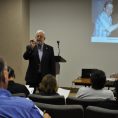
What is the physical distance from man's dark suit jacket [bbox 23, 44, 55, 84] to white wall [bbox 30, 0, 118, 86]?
2828 mm

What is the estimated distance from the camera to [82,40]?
788 centimetres

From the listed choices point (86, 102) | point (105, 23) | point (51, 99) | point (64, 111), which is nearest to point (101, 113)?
point (64, 111)

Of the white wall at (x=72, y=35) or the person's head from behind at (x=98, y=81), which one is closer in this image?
the person's head from behind at (x=98, y=81)

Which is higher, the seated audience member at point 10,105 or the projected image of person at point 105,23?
the projected image of person at point 105,23

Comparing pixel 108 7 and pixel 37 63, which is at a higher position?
pixel 108 7

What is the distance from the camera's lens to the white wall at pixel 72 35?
7.77m

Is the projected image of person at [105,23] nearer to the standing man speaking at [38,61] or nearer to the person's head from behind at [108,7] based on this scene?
the person's head from behind at [108,7]

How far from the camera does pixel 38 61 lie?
5129mm

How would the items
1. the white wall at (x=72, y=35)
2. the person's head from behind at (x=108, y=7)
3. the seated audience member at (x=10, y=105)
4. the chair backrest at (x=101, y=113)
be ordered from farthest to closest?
1. the white wall at (x=72, y=35)
2. the person's head from behind at (x=108, y=7)
3. the chair backrest at (x=101, y=113)
4. the seated audience member at (x=10, y=105)

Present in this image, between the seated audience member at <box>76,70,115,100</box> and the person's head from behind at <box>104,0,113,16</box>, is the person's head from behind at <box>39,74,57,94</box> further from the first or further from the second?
the person's head from behind at <box>104,0,113,16</box>

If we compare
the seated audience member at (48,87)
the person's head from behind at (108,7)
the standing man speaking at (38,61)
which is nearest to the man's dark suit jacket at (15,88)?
the seated audience member at (48,87)

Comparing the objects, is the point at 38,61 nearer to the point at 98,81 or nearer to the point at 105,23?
the point at 98,81

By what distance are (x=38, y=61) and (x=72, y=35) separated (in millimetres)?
2963

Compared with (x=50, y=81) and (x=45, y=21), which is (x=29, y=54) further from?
(x=45, y=21)
